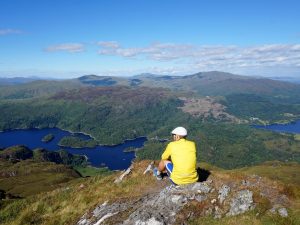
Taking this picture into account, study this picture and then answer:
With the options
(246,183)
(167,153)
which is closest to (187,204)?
(167,153)

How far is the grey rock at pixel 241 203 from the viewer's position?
77.3 ft

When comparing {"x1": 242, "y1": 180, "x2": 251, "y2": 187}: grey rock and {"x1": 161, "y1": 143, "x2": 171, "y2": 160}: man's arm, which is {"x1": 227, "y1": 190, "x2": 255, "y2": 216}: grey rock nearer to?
{"x1": 242, "y1": 180, "x2": 251, "y2": 187}: grey rock

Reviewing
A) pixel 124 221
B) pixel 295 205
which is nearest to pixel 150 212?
pixel 124 221

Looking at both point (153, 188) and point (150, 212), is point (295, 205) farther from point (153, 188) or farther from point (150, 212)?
point (153, 188)

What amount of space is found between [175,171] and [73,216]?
10.0 metres

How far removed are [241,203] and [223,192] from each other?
6.35 feet

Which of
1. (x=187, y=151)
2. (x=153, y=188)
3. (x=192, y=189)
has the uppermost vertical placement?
(x=187, y=151)

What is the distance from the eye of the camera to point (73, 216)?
1115 inches

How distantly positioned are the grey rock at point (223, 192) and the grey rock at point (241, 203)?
81 cm

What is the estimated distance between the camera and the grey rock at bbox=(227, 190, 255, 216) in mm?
23547

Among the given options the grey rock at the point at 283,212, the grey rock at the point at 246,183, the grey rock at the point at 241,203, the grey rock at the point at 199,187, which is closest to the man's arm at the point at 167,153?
the grey rock at the point at 199,187

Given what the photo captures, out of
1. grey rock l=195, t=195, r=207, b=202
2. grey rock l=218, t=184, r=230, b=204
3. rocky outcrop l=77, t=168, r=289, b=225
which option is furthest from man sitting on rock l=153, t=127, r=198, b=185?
grey rock l=218, t=184, r=230, b=204

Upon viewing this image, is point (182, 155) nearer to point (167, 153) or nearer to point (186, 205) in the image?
point (167, 153)

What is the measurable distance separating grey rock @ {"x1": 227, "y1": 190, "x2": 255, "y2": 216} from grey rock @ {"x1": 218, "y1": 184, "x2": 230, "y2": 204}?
Result: 808 millimetres
